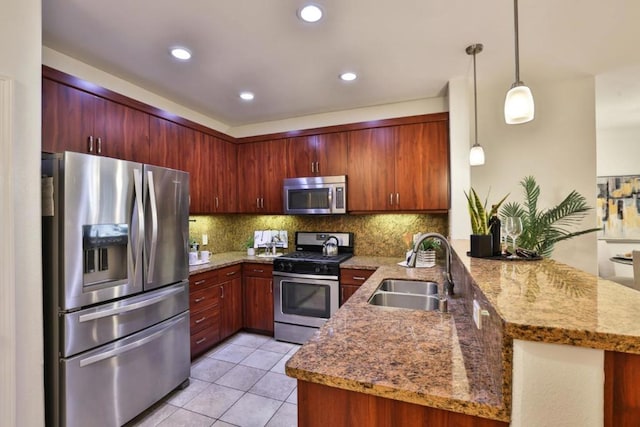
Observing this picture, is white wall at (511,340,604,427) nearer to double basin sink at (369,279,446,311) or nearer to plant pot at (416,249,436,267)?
double basin sink at (369,279,446,311)

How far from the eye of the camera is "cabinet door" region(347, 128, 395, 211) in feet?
10.5

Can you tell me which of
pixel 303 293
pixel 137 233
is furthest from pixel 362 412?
pixel 303 293

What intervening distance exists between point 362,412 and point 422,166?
261cm

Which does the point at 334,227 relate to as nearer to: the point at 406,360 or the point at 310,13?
the point at 310,13

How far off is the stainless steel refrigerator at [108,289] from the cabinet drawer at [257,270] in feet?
3.79

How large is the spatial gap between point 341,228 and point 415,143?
1348 mm

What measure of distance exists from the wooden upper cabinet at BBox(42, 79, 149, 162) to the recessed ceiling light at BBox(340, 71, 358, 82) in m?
1.83

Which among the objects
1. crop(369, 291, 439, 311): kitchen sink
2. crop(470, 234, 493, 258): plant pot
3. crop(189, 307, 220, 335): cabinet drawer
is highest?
crop(470, 234, 493, 258): plant pot

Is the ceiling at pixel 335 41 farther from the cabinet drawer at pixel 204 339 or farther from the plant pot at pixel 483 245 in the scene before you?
the cabinet drawer at pixel 204 339

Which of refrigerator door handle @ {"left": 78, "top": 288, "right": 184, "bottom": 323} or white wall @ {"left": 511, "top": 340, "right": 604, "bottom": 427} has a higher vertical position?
white wall @ {"left": 511, "top": 340, "right": 604, "bottom": 427}

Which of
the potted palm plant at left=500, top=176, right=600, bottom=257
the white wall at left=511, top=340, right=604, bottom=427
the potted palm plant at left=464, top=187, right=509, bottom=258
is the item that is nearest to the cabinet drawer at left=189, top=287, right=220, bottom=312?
the potted palm plant at left=464, top=187, right=509, bottom=258

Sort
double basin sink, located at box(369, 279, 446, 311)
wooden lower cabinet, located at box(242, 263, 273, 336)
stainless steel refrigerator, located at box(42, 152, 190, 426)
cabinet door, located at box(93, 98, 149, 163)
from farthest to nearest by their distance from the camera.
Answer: wooden lower cabinet, located at box(242, 263, 273, 336) < cabinet door, located at box(93, 98, 149, 163) < double basin sink, located at box(369, 279, 446, 311) < stainless steel refrigerator, located at box(42, 152, 190, 426)

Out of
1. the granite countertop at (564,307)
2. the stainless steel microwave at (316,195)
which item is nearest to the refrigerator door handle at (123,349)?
the stainless steel microwave at (316,195)

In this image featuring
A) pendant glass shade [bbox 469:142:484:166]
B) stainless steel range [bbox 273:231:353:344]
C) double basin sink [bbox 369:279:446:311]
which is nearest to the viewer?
double basin sink [bbox 369:279:446:311]
